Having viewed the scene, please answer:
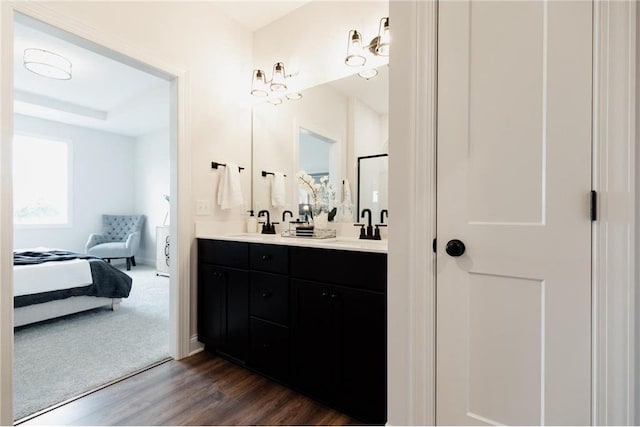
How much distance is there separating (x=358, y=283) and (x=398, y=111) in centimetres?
83

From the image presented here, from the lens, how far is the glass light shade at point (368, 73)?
2074mm

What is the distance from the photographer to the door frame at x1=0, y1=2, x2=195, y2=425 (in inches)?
56.1

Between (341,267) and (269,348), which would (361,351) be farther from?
(269,348)

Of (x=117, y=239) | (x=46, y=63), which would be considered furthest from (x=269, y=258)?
(x=117, y=239)

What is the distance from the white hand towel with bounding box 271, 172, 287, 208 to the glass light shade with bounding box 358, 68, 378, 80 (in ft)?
3.36

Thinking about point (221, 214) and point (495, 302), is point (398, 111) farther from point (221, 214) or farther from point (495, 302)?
point (221, 214)

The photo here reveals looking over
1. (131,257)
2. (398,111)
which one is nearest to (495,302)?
(398,111)

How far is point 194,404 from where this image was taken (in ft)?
5.49

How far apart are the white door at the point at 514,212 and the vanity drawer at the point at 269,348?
906 millimetres

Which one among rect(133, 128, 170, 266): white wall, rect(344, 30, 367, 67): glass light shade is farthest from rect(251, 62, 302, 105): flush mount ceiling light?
rect(133, 128, 170, 266): white wall

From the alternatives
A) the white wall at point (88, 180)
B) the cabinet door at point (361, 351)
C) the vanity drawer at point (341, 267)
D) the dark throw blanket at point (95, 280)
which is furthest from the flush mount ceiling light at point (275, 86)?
the white wall at point (88, 180)

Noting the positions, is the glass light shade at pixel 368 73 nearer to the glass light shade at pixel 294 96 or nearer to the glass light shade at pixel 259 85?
the glass light shade at pixel 294 96

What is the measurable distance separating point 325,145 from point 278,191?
0.60 metres

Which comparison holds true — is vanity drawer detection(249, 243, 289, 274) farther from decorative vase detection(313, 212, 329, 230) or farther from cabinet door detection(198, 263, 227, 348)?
decorative vase detection(313, 212, 329, 230)
